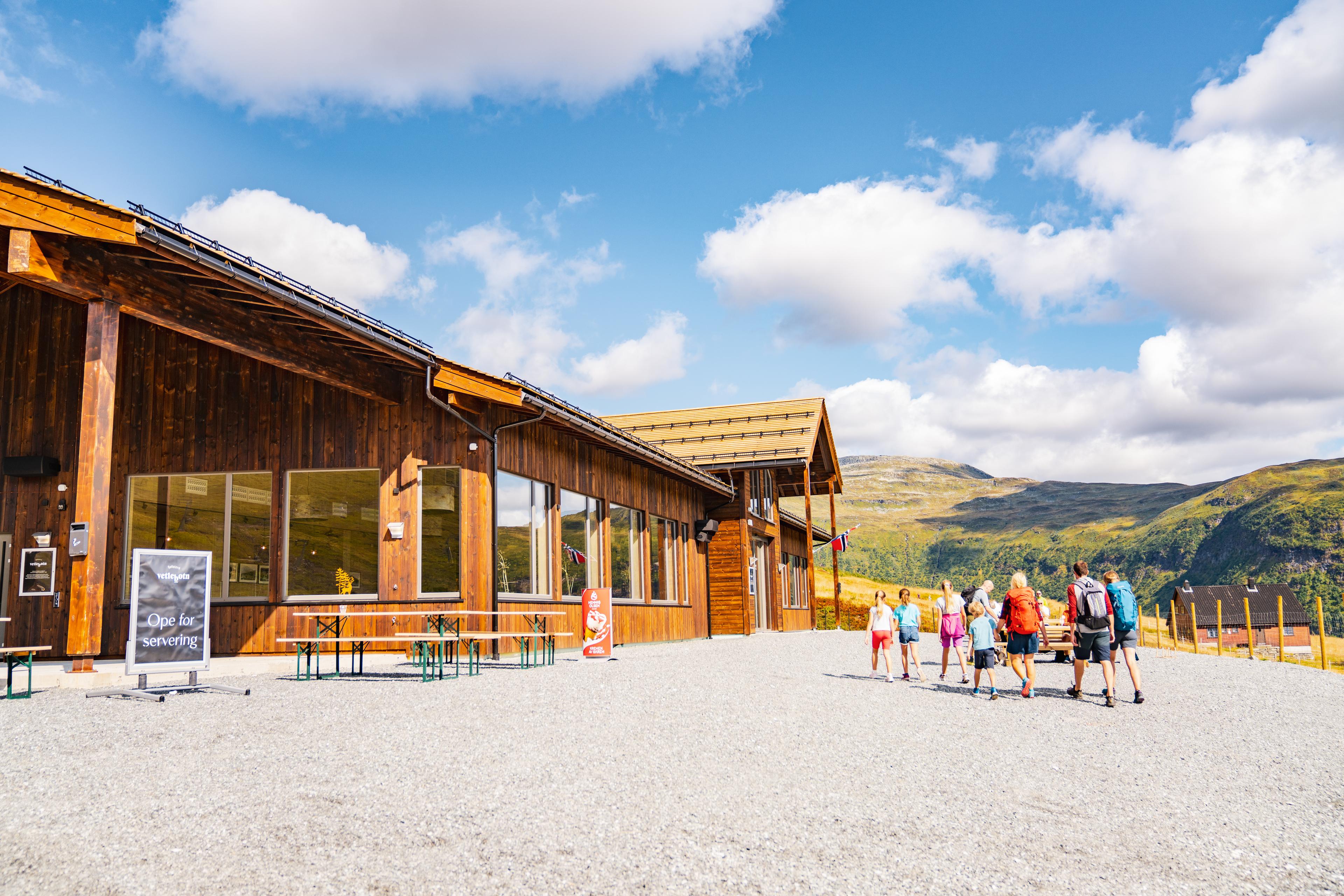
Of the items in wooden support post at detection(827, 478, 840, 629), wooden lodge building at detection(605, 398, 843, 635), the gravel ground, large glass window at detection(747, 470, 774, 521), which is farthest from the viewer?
wooden support post at detection(827, 478, 840, 629)

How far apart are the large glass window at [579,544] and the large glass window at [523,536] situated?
0.52m

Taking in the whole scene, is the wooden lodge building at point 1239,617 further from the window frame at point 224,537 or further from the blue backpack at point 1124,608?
the window frame at point 224,537

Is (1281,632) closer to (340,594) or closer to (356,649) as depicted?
(356,649)

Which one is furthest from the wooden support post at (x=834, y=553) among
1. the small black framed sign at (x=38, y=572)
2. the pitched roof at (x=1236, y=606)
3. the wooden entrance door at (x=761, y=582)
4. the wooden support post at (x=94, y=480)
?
the pitched roof at (x=1236, y=606)

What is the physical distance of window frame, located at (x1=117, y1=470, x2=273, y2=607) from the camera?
13445 mm

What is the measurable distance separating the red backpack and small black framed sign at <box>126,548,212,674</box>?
8.36 m

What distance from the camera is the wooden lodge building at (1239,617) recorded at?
3250 inches

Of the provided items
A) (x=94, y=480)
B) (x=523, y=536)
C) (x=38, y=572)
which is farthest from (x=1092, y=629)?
(x=38, y=572)

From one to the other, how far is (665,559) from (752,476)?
214 inches

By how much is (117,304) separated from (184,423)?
4370 mm

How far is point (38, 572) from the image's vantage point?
13.6m

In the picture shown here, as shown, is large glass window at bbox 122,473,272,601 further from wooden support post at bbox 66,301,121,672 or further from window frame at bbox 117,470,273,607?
wooden support post at bbox 66,301,121,672

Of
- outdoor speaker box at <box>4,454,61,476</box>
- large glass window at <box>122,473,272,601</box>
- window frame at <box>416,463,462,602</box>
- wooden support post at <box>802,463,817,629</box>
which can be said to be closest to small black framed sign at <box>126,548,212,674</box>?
window frame at <box>416,463,462,602</box>

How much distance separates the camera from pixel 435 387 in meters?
13.1
